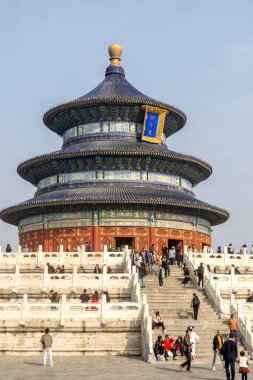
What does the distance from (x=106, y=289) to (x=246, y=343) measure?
22.5ft

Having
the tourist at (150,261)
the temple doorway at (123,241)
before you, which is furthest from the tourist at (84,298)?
the temple doorway at (123,241)

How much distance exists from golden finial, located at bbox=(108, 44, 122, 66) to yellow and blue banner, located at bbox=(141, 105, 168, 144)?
29.0 ft

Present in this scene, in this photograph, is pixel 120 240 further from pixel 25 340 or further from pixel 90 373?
pixel 90 373

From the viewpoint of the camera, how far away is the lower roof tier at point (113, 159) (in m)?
→ 49.9

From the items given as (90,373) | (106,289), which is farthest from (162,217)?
(90,373)

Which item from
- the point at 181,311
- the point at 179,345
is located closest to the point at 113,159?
the point at 181,311

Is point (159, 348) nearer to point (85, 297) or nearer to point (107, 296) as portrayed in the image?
point (85, 297)

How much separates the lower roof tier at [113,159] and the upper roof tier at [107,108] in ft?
8.95

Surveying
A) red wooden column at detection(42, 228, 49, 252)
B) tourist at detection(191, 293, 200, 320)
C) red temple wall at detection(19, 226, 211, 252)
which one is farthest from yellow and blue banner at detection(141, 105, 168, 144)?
tourist at detection(191, 293, 200, 320)

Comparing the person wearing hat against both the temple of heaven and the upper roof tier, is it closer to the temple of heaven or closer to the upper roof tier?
the temple of heaven

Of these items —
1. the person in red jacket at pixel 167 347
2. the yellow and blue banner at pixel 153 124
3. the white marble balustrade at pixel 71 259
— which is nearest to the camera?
the person in red jacket at pixel 167 347

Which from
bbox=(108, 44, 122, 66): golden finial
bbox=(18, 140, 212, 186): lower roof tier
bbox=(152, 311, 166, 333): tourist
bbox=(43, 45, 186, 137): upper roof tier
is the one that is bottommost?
bbox=(152, 311, 166, 333): tourist

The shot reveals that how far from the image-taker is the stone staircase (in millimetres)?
24094

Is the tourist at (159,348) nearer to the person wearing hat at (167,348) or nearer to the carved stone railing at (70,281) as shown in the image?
the person wearing hat at (167,348)
